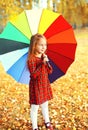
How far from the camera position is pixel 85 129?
267 inches

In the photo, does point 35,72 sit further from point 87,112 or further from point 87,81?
point 87,81

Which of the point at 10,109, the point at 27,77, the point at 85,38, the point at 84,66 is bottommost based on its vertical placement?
the point at 85,38

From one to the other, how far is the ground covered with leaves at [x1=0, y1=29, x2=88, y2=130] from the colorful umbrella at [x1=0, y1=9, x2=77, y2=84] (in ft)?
4.33

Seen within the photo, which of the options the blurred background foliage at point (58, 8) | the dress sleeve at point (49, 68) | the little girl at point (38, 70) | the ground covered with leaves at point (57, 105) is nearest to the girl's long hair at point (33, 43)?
the little girl at point (38, 70)

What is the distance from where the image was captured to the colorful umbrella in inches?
233

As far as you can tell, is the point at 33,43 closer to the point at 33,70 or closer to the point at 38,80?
the point at 33,70

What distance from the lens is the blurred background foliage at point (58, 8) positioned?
38.6 ft

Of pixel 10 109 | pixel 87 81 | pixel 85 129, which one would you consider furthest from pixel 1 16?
pixel 85 129

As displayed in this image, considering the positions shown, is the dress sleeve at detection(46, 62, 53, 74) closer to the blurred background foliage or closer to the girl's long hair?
the girl's long hair

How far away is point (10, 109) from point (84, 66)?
18.5 ft

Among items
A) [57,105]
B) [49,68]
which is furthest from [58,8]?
[49,68]

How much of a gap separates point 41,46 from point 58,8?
11751 millimetres

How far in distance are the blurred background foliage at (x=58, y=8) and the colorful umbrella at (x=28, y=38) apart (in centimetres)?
519

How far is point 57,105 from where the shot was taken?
8062 mm
